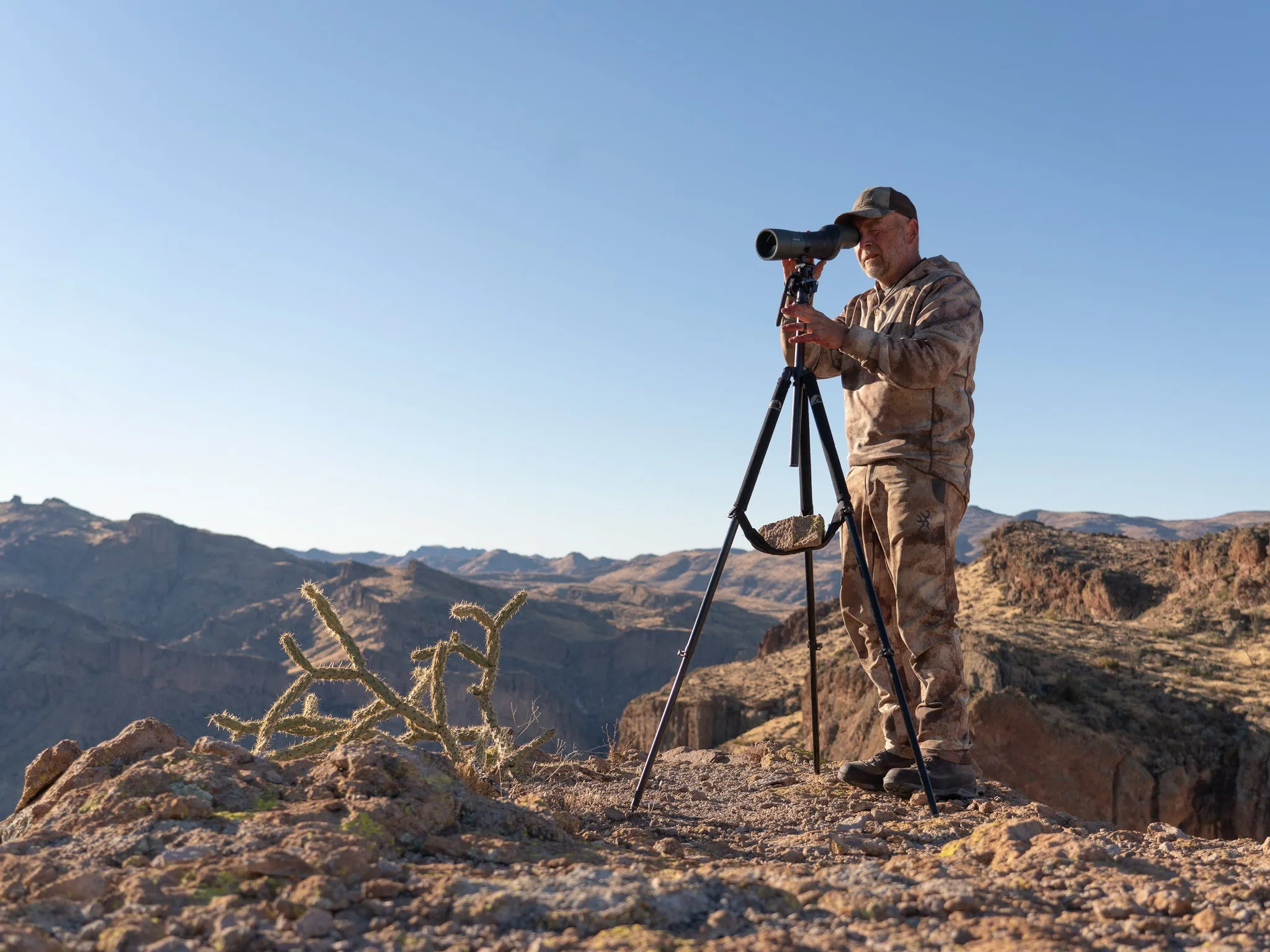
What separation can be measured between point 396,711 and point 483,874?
6.39ft

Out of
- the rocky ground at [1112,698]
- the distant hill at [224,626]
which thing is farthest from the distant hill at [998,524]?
the rocky ground at [1112,698]

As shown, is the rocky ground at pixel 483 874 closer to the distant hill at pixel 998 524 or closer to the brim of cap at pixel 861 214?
the brim of cap at pixel 861 214

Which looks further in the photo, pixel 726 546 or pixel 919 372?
pixel 919 372

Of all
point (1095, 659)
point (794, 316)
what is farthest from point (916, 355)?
point (1095, 659)

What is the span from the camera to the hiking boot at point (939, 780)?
4055 mm

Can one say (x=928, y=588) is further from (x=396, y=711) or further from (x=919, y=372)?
(x=396, y=711)

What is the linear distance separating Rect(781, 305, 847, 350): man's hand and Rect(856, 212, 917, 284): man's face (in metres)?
0.73

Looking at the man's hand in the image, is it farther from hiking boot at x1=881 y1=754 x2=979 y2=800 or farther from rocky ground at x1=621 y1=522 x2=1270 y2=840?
rocky ground at x1=621 y1=522 x2=1270 y2=840

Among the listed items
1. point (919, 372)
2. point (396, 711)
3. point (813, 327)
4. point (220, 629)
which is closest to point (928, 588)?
point (919, 372)

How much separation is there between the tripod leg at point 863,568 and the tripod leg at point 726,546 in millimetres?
132

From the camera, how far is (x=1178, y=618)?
20109mm

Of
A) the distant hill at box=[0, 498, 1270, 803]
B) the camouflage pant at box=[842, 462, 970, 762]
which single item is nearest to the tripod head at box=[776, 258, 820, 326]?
the camouflage pant at box=[842, 462, 970, 762]

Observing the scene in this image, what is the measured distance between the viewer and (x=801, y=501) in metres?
4.16

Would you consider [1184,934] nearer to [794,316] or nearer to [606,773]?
[794,316]
